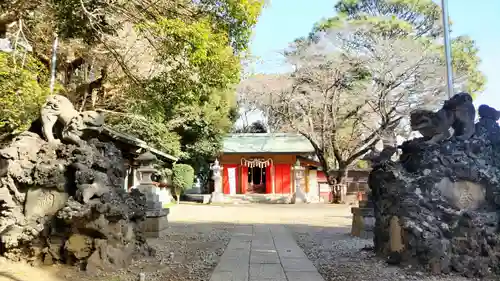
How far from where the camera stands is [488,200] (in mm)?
6152

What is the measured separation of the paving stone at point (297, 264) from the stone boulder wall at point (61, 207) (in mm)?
2507

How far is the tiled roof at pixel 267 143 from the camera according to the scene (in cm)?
2945

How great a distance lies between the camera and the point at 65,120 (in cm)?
673

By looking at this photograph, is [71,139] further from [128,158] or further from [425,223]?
[128,158]

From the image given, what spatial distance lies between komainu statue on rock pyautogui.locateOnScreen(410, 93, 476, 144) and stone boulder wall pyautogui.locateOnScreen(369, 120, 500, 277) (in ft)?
0.49

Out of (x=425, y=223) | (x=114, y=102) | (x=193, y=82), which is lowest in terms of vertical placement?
(x=425, y=223)

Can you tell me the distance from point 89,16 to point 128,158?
29.2 ft

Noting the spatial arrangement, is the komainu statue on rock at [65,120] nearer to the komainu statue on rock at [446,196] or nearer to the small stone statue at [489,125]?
the komainu statue on rock at [446,196]

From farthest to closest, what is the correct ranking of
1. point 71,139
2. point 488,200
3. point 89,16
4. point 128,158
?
point 128,158 → point 71,139 → point 488,200 → point 89,16

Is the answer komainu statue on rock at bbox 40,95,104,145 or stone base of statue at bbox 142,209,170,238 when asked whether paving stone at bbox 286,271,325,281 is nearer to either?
komainu statue on rock at bbox 40,95,104,145

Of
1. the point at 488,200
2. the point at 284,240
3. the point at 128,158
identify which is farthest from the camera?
the point at 128,158

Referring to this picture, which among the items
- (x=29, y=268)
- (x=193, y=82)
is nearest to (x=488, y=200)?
(x=193, y=82)

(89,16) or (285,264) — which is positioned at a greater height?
(89,16)

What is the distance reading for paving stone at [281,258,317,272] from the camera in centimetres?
639
